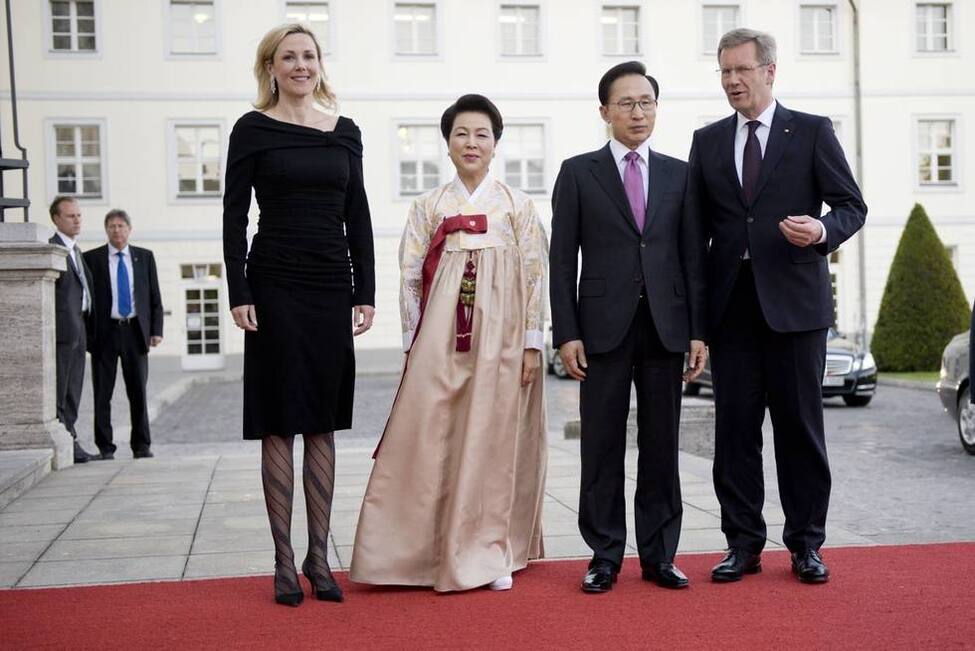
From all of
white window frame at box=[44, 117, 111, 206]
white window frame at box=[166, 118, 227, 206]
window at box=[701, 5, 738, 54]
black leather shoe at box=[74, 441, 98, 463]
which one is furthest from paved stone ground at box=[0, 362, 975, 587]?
window at box=[701, 5, 738, 54]

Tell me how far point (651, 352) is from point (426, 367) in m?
0.90

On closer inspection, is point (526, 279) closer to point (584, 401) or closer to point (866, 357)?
point (584, 401)

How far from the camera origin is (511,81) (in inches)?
1249

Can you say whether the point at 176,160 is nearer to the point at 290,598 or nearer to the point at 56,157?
the point at 56,157

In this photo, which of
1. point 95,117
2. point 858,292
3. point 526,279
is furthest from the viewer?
point 858,292

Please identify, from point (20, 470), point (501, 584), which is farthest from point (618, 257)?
point (20, 470)

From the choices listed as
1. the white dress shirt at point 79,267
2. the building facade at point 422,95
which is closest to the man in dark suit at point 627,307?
the white dress shirt at point 79,267

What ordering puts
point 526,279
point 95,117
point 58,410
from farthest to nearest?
point 95,117, point 58,410, point 526,279

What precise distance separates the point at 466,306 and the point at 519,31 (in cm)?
2773

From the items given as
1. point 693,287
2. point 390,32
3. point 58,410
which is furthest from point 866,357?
point 390,32

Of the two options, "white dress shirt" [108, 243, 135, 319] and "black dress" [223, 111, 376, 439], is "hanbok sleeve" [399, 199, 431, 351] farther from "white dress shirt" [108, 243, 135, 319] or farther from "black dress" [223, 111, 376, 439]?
"white dress shirt" [108, 243, 135, 319]

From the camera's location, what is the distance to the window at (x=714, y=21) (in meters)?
32.4

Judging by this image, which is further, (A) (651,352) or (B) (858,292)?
(B) (858,292)

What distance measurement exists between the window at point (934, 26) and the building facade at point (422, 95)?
0.04 metres
